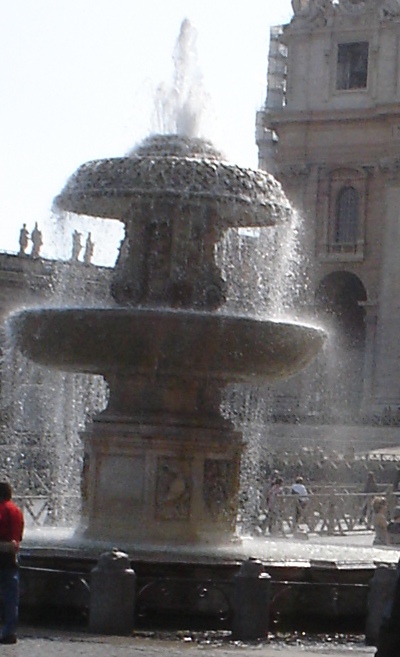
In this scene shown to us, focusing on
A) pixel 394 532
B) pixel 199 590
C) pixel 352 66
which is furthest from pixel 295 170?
pixel 199 590

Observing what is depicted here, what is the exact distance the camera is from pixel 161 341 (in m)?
15.7

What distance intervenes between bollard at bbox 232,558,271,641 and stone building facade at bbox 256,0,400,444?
56.7m

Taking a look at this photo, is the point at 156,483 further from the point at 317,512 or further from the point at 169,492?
the point at 317,512

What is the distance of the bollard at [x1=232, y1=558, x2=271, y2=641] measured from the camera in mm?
13000

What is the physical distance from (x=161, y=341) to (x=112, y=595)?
10.8ft

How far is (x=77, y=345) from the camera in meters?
15.8

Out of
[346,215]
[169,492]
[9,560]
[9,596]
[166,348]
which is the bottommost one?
[9,596]

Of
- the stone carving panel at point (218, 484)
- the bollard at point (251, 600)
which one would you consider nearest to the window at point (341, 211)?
the stone carving panel at point (218, 484)

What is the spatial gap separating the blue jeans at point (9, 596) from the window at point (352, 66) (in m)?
63.1

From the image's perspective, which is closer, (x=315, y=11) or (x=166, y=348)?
(x=166, y=348)

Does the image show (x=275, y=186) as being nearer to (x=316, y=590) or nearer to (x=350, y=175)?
(x=316, y=590)

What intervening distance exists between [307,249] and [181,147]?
184 ft

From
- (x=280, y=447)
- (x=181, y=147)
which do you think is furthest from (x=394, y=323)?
(x=181, y=147)

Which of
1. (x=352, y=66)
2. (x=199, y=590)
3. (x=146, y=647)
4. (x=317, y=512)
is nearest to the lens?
(x=146, y=647)
